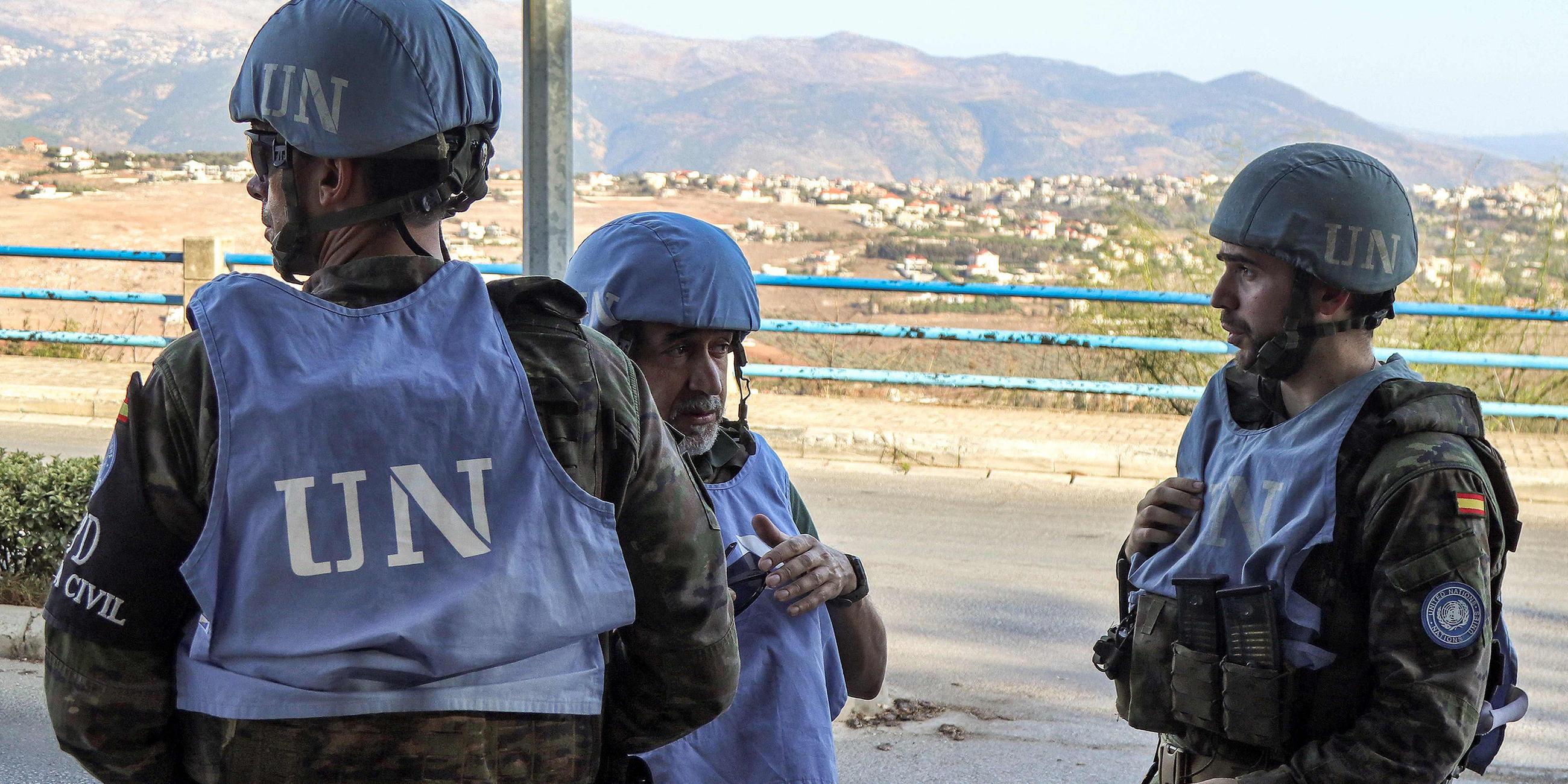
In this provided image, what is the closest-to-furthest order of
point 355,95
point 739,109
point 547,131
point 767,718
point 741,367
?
point 355,95 → point 767,718 → point 741,367 → point 547,131 → point 739,109

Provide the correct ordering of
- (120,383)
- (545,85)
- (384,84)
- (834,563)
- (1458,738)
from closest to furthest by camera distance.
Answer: (384,84), (1458,738), (834,563), (545,85), (120,383)

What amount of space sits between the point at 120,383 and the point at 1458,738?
11.1 meters

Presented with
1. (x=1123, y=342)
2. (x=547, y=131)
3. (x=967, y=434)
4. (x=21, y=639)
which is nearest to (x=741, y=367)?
(x=547, y=131)

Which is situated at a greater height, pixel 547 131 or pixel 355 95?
pixel 355 95

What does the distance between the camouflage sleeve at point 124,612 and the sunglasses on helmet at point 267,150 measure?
270 millimetres

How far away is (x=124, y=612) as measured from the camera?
1.24 metres

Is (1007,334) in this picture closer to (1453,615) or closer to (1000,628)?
(1000,628)

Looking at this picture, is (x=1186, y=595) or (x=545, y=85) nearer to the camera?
(x=1186, y=595)

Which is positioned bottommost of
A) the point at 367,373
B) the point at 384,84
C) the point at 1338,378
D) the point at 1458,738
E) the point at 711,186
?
the point at 711,186

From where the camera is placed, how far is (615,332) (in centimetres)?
211

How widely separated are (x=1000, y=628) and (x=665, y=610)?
4.71m

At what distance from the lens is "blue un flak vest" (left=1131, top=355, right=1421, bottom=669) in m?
1.87

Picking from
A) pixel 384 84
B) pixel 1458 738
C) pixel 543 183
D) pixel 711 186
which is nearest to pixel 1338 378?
pixel 1458 738

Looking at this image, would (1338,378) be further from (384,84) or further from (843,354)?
(843,354)
